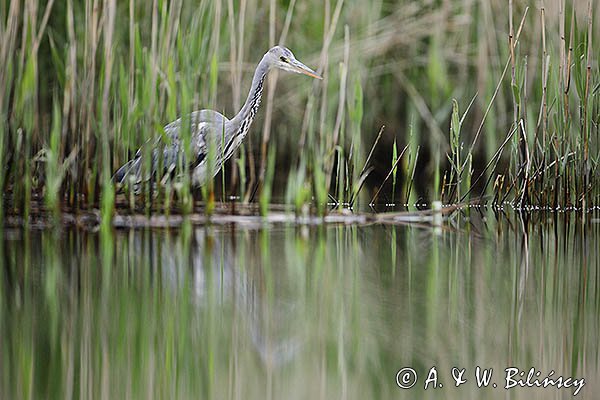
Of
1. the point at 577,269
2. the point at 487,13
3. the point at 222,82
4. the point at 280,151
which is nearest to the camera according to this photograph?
the point at 577,269

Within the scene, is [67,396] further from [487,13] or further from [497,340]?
[487,13]

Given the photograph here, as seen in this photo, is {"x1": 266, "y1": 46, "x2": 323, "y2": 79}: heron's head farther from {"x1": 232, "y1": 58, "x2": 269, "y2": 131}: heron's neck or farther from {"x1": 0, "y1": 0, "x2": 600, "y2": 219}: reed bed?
{"x1": 0, "y1": 0, "x2": 600, "y2": 219}: reed bed

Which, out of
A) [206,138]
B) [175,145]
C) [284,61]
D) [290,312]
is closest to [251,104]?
[284,61]

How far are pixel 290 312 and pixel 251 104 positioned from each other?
272 centimetres

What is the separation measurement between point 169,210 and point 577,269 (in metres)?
1.84

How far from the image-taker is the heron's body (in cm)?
479

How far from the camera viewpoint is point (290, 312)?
3180 millimetres

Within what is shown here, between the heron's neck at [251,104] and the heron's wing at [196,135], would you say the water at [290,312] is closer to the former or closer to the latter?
the heron's wing at [196,135]

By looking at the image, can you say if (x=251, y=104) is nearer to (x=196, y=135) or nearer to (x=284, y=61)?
(x=284, y=61)

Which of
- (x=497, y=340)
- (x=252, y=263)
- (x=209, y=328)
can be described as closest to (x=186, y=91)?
(x=252, y=263)

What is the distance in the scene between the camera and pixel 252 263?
393 centimetres

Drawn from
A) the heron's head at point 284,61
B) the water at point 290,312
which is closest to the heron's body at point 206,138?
the heron's head at point 284,61

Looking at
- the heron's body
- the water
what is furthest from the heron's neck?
the water

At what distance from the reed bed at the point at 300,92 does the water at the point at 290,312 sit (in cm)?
33
